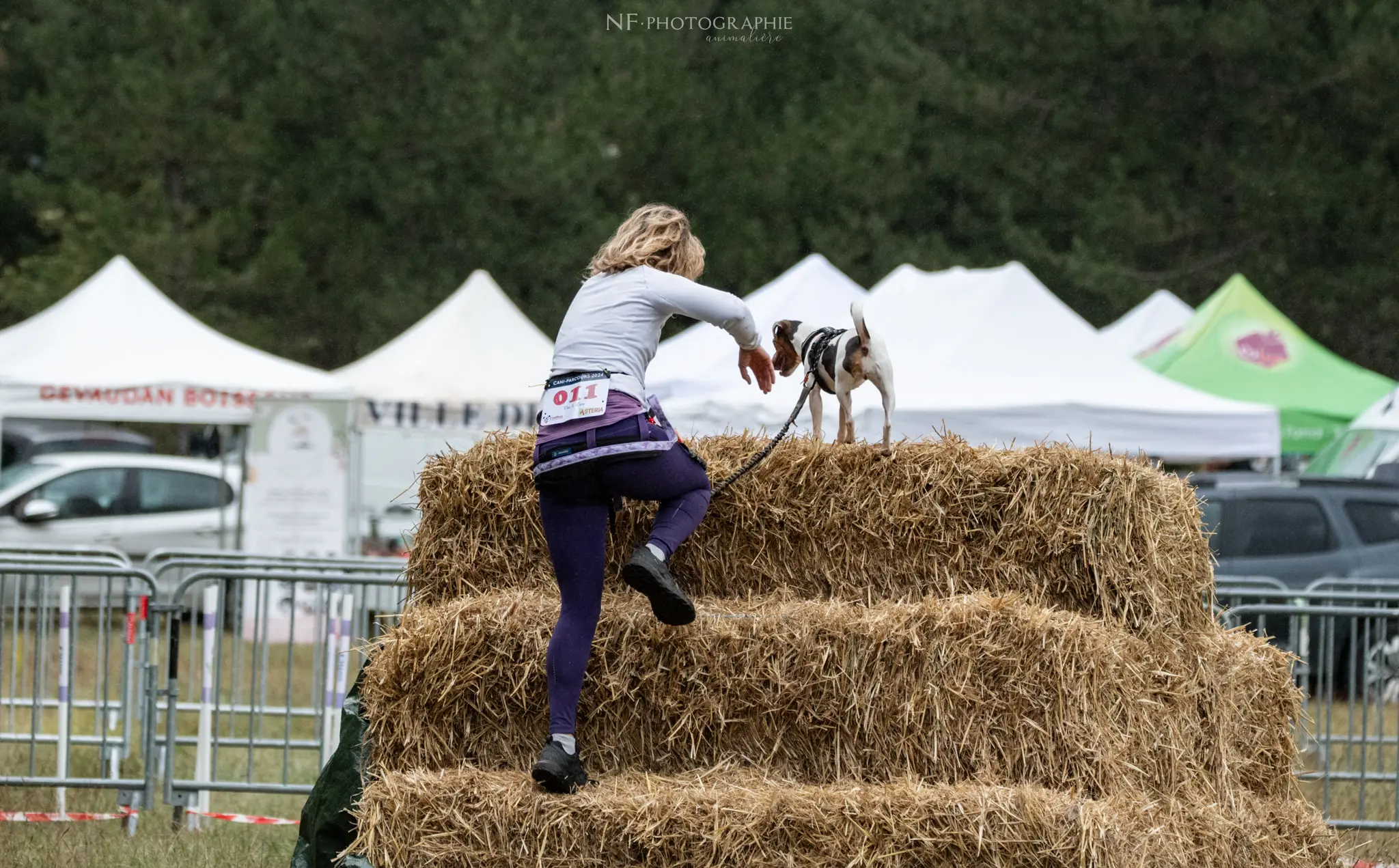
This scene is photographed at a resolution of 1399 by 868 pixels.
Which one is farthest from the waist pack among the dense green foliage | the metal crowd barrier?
the dense green foliage

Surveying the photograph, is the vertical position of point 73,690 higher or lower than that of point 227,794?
higher

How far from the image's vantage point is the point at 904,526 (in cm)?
509

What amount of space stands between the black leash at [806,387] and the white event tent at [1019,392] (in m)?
6.70

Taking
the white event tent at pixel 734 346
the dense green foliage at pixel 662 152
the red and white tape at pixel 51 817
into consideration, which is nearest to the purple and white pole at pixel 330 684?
the red and white tape at pixel 51 817

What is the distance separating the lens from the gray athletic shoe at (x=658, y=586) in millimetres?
4629

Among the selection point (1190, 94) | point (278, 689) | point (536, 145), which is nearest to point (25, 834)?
point (278, 689)

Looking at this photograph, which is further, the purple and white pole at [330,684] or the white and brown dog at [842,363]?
the purple and white pole at [330,684]

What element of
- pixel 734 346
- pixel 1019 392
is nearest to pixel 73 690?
pixel 734 346

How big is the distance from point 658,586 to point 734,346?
31.9 ft

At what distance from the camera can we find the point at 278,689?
11.3m

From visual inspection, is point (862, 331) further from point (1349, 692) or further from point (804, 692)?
point (1349, 692)

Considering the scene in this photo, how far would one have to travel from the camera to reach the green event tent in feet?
56.7

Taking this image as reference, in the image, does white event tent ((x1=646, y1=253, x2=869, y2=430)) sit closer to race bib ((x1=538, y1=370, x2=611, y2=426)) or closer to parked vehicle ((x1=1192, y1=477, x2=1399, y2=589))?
parked vehicle ((x1=1192, y1=477, x2=1399, y2=589))

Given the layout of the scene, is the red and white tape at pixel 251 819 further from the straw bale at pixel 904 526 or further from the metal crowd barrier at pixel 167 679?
the straw bale at pixel 904 526
